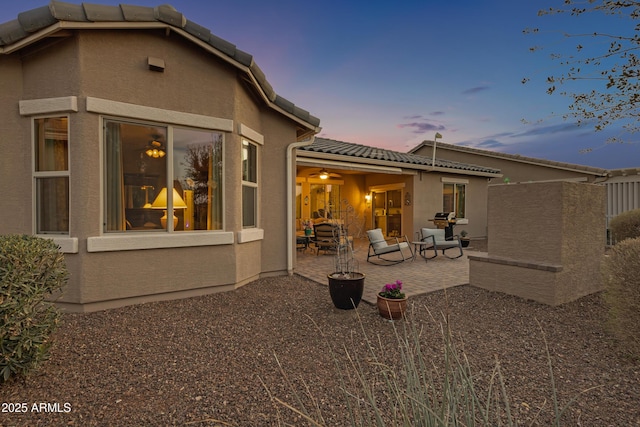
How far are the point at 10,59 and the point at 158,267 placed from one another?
3945 mm

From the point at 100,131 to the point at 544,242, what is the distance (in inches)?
289

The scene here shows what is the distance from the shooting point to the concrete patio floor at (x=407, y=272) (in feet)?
20.0

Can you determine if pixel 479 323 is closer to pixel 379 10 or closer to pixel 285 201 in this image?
pixel 285 201

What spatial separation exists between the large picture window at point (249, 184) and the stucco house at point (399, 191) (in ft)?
17.4

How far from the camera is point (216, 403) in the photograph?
2699 mm

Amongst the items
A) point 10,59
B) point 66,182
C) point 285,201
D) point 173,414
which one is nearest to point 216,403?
point 173,414

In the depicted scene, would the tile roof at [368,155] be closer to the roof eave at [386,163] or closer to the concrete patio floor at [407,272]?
the roof eave at [386,163]

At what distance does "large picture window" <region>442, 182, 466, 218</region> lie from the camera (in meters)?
14.2

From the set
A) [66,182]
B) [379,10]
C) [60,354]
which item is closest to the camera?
[60,354]

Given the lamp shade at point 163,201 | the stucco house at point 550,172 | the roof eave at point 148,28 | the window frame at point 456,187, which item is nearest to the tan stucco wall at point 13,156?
the roof eave at point 148,28

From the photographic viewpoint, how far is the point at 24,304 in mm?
2754

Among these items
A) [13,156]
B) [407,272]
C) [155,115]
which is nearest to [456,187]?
[407,272]

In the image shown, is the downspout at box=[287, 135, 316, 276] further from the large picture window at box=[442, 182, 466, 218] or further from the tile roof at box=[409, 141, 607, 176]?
the tile roof at box=[409, 141, 607, 176]

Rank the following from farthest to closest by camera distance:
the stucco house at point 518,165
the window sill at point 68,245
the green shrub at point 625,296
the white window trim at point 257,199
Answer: the stucco house at point 518,165, the white window trim at point 257,199, the window sill at point 68,245, the green shrub at point 625,296
